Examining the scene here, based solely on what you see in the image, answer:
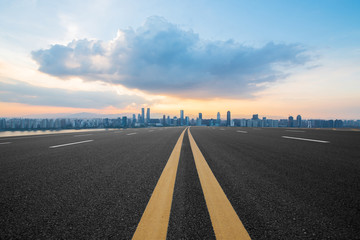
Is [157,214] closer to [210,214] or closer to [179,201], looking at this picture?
[179,201]

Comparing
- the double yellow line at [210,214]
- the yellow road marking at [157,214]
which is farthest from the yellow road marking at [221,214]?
the yellow road marking at [157,214]

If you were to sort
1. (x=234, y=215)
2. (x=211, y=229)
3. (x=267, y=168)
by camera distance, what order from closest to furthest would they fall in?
(x=211, y=229) < (x=234, y=215) < (x=267, y=168)

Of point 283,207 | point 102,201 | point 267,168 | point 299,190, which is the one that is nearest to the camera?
point 283,207

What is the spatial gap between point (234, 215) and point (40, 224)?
5.46 ft

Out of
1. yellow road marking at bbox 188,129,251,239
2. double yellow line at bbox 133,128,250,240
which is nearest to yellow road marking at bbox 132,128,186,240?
double yellow line at bbox 133,128,250,240

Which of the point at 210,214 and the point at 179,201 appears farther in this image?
the point at 179,201

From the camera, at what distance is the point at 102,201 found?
180cm

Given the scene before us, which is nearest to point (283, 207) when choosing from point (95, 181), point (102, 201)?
point (102, 201)

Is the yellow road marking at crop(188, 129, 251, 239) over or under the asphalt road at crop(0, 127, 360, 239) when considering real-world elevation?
over

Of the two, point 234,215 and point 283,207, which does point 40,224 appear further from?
point 283,207

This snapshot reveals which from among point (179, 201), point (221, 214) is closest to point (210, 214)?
point (221, 214)

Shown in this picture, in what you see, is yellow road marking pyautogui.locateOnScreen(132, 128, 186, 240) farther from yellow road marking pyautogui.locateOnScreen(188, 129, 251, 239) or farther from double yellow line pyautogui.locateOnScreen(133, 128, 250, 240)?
yellow road marking pyautogui.locateOnScreen(188, 129, 251, 239)

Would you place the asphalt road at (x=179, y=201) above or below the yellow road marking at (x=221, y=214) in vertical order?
below

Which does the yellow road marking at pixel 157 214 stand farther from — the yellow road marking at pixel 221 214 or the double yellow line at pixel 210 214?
the yellow road marking at pixel 221 214
